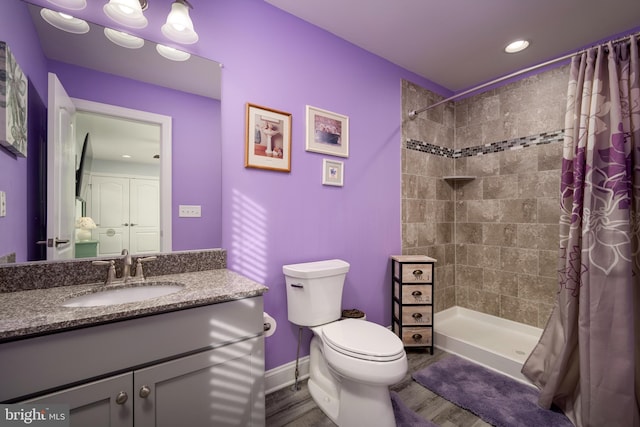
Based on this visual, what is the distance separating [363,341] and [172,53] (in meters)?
1.85

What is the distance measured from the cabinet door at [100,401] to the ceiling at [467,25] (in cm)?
214

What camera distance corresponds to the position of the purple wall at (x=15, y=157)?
1093 mm

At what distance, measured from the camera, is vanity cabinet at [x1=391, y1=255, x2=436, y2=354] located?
2271 millimetres

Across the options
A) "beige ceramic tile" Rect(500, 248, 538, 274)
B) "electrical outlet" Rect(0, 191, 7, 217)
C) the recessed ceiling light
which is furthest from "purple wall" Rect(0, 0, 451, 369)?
"beige ceramic tile" Rect(500, 248, 538, 274)

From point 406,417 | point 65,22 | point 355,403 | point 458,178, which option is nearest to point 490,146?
point 458,178

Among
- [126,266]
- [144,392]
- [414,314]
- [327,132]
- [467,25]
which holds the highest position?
[467,25]

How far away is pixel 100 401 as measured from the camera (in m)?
0.90

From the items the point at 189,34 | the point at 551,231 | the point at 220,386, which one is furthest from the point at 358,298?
the point at 189,34

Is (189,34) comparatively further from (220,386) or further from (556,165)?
(556,165)

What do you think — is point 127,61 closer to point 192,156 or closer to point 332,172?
point 192,156

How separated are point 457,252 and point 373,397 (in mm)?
2114

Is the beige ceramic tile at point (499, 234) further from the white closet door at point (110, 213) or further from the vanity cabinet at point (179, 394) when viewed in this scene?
the white closet door at point (110, 213)

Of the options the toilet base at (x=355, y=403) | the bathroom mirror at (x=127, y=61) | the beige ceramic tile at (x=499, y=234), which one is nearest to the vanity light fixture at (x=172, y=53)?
the bathroom mirror at (x=127, y=61)

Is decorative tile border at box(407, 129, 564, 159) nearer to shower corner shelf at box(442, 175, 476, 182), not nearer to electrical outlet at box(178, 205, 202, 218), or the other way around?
shower corner shelf at box(442, 175, 476, 182)
